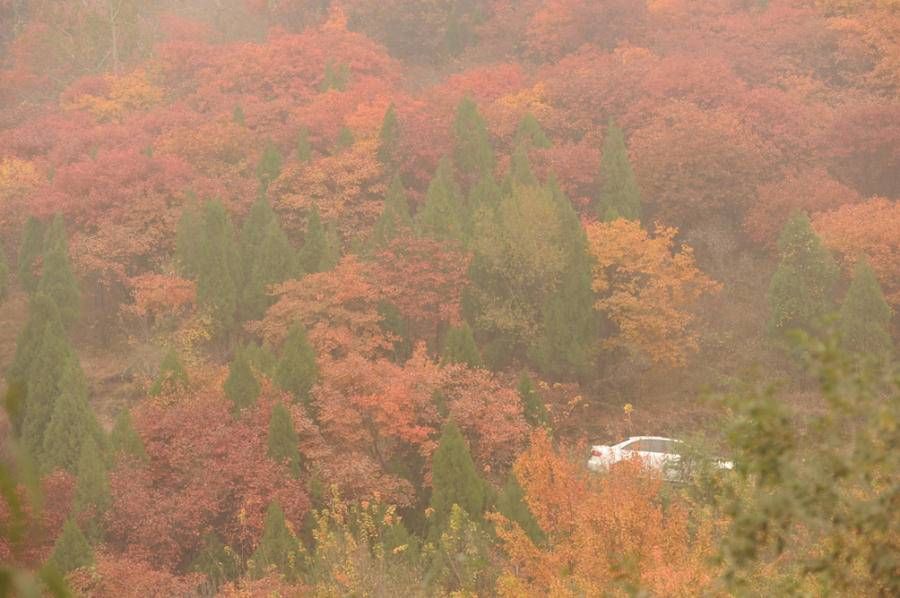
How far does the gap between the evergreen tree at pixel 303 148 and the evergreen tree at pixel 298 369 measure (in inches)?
504

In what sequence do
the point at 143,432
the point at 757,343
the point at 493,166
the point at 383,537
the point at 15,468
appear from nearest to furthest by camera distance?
the point at 15,468, the point at 383,537, the point at 143,432, the point at 757,343, the point at 493,166

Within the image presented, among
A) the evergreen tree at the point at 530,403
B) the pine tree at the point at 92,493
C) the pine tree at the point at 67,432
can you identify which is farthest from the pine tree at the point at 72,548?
the evergreen tree at the point at 530,403

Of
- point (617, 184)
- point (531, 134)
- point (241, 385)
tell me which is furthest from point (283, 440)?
point (531, 134)

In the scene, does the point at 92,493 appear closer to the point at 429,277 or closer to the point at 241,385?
the point at 241,385

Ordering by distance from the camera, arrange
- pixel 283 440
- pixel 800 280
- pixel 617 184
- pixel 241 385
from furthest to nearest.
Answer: pixel 617 184
pixel 800 280
pixel 241 385
pixel 283 440

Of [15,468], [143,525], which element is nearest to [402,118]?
[143,525]

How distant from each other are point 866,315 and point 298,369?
1482 centimetres

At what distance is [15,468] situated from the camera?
2.65 meters

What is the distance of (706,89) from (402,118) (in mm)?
10619

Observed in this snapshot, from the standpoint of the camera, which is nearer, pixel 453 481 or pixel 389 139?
pixel 453 481

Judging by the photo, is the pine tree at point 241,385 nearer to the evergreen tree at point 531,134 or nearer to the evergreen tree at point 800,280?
the evergreen tree at point 800,280

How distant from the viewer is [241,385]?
83.3ft

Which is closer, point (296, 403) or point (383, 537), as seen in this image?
point (383, 537)

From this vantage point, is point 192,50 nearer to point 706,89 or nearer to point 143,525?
point 706,89
